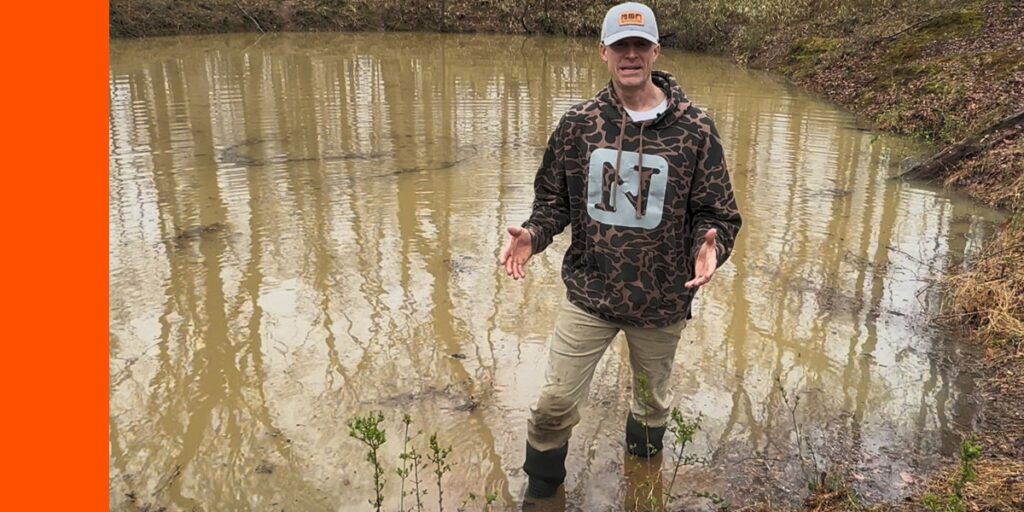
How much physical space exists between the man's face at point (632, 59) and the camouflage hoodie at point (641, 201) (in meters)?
0.11

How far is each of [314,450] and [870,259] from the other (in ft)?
15.9

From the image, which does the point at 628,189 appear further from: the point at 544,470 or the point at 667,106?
the point at 544,470

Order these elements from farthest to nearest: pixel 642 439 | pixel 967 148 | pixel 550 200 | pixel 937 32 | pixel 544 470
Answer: pixel 937 32, pixel 967 148, pixel 642 439, pixel 544 470, pixel 550 200

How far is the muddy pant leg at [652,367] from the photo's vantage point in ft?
9.59

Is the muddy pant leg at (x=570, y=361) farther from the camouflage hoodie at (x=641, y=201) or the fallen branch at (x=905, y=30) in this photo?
the fallen branch at (x=905, y=30)

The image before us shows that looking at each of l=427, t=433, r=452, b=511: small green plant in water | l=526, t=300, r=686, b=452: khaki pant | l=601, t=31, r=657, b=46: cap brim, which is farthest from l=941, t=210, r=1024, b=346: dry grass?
l=427, t=433, r=452, b=511: small green plant in water

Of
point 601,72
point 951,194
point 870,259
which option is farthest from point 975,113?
point 601,72

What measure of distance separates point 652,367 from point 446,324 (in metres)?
2.20

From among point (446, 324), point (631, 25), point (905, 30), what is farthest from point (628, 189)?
point (905, 30)

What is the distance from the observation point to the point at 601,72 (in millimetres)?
18922

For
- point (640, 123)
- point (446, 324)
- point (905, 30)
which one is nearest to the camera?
point (640, 123)

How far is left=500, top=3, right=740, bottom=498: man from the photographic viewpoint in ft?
8.74

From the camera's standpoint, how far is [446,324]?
4.98m

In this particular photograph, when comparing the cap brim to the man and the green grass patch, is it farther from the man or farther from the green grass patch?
the green grass patch
